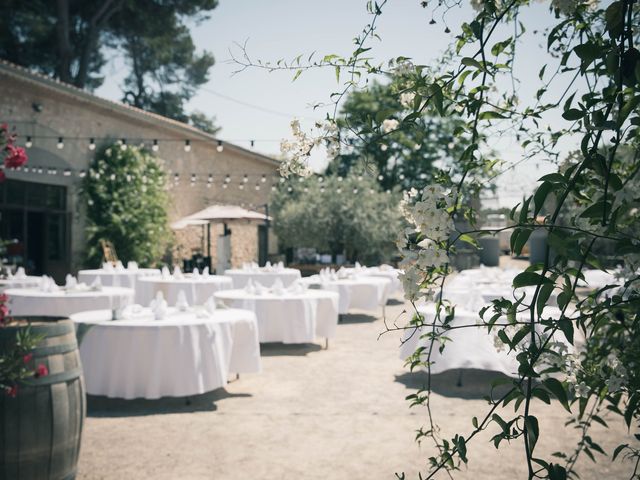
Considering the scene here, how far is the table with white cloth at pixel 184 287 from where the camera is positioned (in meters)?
9.53

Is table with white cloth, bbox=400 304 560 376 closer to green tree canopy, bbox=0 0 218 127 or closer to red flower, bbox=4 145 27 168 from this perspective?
red flower, bbox=4 145 27 168

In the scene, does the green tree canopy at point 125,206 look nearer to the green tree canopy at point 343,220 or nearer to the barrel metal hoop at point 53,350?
the green tree canopy at point 343,220

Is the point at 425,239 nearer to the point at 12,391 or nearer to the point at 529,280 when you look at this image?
the point at 529,280

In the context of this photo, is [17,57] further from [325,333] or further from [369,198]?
[325,333]

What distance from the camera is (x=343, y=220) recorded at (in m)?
17.3

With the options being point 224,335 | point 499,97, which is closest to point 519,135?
point 499,97

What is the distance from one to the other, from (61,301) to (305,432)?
413 cm

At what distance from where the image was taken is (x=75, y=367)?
327 cm

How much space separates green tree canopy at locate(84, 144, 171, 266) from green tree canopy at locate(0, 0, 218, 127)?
561cm

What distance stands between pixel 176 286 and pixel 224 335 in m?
4.61

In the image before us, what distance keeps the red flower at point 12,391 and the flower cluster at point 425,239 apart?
2.38 meters

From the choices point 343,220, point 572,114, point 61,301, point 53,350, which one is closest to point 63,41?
point 343,220

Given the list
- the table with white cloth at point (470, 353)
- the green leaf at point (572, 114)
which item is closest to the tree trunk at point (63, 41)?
the table with white cloth at point (470, 353)

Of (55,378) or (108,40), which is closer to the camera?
(55,378)
